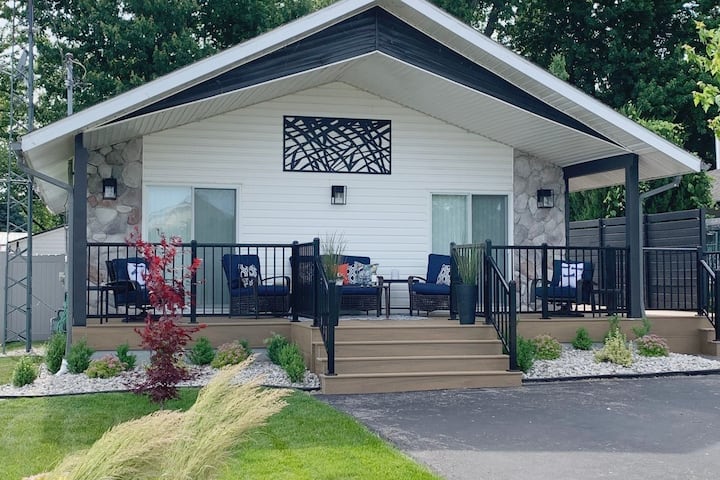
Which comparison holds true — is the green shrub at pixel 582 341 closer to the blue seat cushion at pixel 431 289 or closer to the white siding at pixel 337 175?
the blue seat cushion at pixel 431 289

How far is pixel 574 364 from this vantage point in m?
9.04

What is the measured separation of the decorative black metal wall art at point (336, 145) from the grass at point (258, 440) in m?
4.25

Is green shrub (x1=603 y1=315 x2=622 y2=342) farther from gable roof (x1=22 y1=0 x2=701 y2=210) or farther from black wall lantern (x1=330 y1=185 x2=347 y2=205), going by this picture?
black wall lantern (x1=330 y1=185 x2=347 y2=205)

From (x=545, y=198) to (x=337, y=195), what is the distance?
3137mm

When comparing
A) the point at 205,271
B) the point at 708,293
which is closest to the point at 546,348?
the point at 708,293

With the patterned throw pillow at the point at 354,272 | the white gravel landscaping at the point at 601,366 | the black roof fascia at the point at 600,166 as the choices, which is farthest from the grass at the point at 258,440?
the black roof fascia at the point at 600,166

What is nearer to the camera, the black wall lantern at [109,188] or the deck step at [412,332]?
the deck step at [412,332]

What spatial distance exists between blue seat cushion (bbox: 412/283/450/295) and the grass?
3.14m

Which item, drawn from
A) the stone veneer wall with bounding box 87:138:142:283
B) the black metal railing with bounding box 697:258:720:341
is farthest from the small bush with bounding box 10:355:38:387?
the black metal railing with bounding box 697:258:720:341

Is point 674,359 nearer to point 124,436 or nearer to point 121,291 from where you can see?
point 121,291

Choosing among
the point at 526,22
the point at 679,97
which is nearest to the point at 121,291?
the point at 679,97

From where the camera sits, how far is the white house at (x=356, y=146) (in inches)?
356

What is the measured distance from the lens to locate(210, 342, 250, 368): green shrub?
845 centimetres

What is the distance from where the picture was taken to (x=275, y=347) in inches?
346
